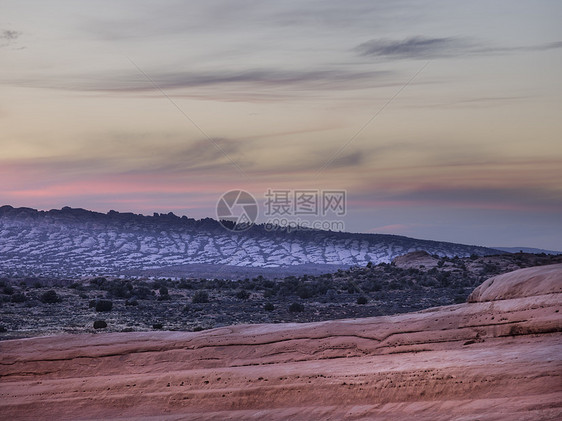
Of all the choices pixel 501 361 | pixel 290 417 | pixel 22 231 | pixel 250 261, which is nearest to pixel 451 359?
pixel 501 361

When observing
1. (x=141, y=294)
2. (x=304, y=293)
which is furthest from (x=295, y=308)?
(x=141, y=294)

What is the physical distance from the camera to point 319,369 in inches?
616

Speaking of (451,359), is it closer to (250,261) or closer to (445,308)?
(445,308)

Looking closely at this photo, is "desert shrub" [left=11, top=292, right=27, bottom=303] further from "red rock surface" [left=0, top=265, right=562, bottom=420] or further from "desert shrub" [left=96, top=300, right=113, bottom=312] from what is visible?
"red rock surface" [left=0, top=265, right=562, bottom=420]

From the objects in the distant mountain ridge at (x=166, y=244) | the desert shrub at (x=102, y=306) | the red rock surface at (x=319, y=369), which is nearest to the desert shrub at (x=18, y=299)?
the desert shrub at (x=102, y=306)

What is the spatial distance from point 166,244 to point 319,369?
147575 mm

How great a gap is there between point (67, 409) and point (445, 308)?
30.7 ft

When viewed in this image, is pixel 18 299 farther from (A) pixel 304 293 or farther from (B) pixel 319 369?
(B) pixel 319 369

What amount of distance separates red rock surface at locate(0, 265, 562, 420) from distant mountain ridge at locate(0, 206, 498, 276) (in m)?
114

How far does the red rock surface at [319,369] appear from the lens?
13.0 m

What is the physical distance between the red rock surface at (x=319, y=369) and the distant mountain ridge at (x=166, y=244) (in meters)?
114

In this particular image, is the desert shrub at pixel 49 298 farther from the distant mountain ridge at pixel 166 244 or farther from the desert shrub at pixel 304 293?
the distant mountain ridge at pixel 166 244

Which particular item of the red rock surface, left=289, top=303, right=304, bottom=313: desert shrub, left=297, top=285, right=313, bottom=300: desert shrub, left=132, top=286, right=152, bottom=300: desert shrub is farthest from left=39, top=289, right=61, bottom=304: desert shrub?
the red rock surface

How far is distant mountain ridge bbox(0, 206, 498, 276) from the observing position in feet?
472
